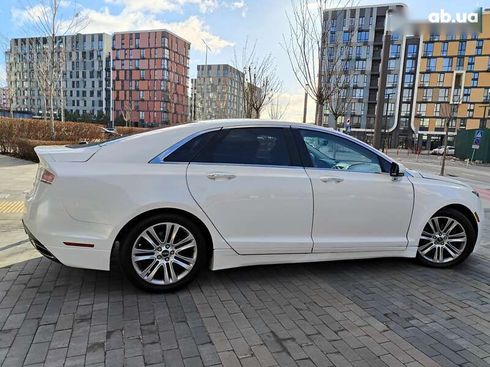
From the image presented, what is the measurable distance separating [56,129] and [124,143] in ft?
49.9

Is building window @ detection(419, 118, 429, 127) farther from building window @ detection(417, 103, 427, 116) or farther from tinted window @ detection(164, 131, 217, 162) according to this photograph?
tinted window @ detection(164, 131, 217, 162)

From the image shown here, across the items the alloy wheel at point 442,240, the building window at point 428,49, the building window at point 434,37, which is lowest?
the alloy wheel at point 442,240

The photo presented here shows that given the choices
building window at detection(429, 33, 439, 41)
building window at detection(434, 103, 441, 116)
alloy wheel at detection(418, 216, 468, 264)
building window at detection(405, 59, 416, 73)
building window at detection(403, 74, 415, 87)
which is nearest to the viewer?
alloy wheel at detection(418, 216, 468, 264)

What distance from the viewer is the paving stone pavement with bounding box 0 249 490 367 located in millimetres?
2656

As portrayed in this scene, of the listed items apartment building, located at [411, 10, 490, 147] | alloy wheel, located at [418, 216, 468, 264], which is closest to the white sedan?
alloy wheel, located at [418, 216, 468, 264]

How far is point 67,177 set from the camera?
10.7 ft

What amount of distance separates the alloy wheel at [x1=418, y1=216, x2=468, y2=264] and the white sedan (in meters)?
0.20

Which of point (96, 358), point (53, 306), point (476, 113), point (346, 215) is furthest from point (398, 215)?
point (476, 113)

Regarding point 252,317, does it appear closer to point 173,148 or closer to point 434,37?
point 173,148

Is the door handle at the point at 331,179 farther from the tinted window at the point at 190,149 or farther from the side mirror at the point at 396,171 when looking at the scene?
the tinted window at the point at 190,149

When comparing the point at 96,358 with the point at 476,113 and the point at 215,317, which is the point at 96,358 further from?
the point at 476,113

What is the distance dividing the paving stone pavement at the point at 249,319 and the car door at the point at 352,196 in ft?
1.50

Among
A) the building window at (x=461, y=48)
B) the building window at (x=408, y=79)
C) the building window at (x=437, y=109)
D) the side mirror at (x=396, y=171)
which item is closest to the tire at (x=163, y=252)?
the side mirror at (x=396, y=171)

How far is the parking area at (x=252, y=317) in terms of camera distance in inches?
105
